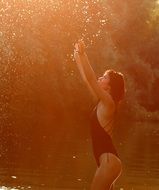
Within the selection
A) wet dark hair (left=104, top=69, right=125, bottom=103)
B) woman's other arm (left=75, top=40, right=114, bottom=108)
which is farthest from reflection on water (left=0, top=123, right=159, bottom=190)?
woman's other arm (left=75, top=40, right=114, bottom=108)

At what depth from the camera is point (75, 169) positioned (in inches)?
882

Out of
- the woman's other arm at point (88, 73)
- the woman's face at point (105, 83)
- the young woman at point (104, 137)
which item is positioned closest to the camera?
the woman's other arm at point (88, 73)

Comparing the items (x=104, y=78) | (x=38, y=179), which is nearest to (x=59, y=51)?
(x=38, y=179)

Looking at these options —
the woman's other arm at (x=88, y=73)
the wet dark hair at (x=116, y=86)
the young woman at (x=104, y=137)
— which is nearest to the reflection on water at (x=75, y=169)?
the young woman at (x=104, y=137)

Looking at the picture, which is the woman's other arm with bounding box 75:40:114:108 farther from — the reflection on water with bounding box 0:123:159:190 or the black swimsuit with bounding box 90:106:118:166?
the reflection on water with bounding box 0:123:159:190

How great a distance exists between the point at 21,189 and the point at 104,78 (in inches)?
352

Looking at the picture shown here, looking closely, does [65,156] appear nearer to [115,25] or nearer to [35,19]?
[35,19]

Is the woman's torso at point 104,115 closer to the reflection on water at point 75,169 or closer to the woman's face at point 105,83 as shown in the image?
the woman's face at point 105,83

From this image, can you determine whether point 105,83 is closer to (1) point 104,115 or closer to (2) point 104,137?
(1) point 104,115

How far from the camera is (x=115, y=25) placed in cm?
5147

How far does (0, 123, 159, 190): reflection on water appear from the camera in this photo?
1880cm

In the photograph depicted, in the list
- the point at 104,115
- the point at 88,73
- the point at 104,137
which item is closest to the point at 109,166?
the point at 104,137

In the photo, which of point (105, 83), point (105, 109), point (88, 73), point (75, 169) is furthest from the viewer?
point (75, 169)

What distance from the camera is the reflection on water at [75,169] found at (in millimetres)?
18797
